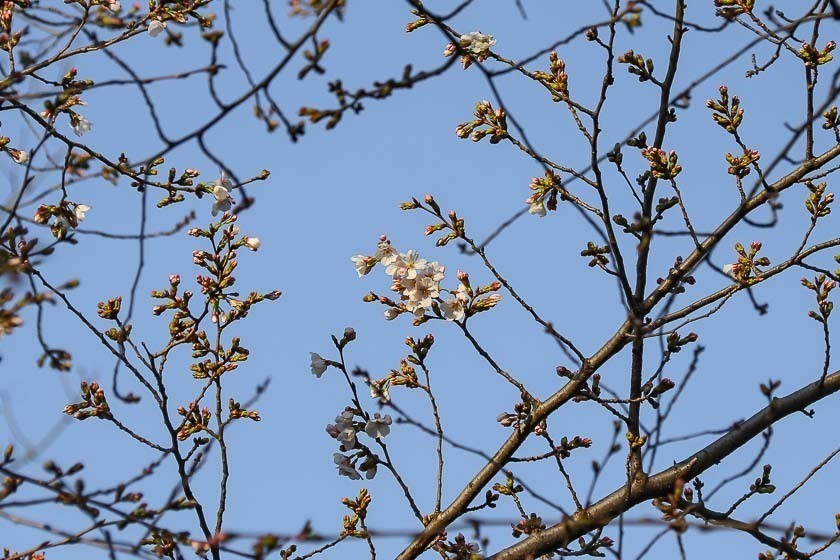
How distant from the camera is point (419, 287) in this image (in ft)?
14.0

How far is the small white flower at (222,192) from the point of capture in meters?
4.26

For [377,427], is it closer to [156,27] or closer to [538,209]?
[538,209]

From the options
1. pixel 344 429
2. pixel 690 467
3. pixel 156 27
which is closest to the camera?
pixel 690 467

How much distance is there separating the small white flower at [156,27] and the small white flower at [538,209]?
63.8 inches

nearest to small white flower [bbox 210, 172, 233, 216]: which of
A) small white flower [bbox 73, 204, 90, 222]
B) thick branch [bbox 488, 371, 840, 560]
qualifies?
small white flower [bbox 73, 204, 90, 222]

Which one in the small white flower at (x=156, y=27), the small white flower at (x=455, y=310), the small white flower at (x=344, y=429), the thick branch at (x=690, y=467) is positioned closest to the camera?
the thick branch at (x=690, y=467)

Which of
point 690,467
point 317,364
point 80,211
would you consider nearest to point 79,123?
point 80,211

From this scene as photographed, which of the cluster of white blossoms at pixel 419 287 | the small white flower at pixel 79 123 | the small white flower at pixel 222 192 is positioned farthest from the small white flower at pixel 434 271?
the small white flower at pixel 79 123

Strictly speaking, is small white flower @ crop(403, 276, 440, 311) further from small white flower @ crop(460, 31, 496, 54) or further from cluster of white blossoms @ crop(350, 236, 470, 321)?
small white flower @ crop(460, 31, 496, 54)


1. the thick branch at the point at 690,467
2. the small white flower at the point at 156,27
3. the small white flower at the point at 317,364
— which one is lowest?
the thick branch at the point at 690,467

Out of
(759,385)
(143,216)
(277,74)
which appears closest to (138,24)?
(143,216)

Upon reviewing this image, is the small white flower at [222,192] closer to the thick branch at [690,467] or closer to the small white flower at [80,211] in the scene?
the small white flower at [80,211]

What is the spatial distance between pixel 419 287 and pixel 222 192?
84 cm

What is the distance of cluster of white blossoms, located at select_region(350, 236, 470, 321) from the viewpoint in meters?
4.14
